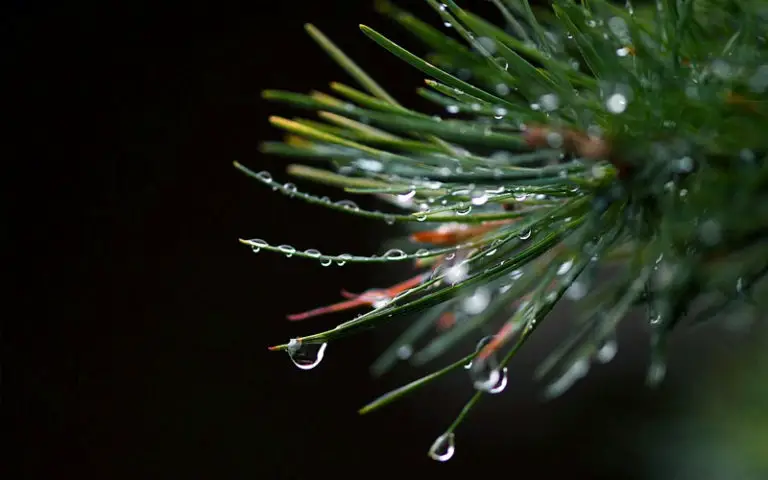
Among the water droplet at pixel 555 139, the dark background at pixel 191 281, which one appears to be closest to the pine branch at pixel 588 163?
the water droplet at pixel 555 139

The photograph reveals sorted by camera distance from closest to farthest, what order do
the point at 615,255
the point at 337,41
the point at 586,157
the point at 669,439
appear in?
the point at 586,157
the point at 615,255
the point at 669,439
the point at 337,41

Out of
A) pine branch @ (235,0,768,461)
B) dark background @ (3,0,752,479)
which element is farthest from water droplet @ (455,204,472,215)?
dark background @ (3,0,752,479)

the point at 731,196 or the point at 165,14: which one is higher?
the point at 165,14

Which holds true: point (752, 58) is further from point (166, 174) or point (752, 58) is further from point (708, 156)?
point (166, 174)

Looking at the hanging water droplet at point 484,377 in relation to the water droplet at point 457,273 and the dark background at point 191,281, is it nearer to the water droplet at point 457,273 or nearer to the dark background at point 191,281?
the water droplet at point 457,273

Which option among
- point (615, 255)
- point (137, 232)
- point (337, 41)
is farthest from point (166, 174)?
point (615, 255)

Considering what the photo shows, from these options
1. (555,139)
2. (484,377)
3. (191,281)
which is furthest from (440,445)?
(191,281)
